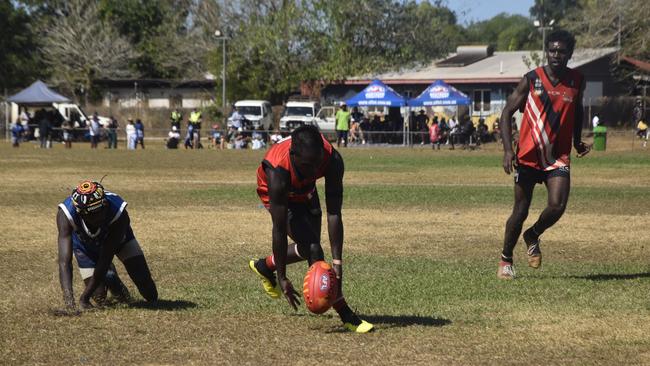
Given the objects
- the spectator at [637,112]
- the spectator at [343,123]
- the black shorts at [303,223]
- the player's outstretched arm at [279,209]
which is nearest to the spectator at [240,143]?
the spectator at [343,123]

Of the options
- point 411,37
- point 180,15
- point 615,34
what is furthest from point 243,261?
point 180,15

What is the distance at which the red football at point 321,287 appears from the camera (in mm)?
A: 8391

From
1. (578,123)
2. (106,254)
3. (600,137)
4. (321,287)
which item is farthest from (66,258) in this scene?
(600,137)

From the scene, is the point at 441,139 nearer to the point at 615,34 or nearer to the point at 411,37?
the point at 615,34

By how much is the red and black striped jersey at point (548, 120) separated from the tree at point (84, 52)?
76466 millimetres

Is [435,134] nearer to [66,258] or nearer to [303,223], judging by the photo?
[66,258]

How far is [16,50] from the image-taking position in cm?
8219

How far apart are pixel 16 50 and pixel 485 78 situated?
113 feet

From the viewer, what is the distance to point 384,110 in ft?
236

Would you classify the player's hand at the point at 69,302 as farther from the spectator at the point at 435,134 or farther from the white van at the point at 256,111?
the white van at the point at 256,111

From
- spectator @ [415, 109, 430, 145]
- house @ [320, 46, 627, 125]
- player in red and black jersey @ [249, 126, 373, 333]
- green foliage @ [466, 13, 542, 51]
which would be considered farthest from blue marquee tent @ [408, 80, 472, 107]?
green foliage @ [466, 13, 542, 51]

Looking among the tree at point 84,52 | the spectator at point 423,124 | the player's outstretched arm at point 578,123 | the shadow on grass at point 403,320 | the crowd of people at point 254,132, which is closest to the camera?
the shadow on grass at point 403,320

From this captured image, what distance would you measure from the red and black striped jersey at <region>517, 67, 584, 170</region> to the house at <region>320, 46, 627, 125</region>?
53.0m

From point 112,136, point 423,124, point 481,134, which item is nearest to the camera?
point 112,136
